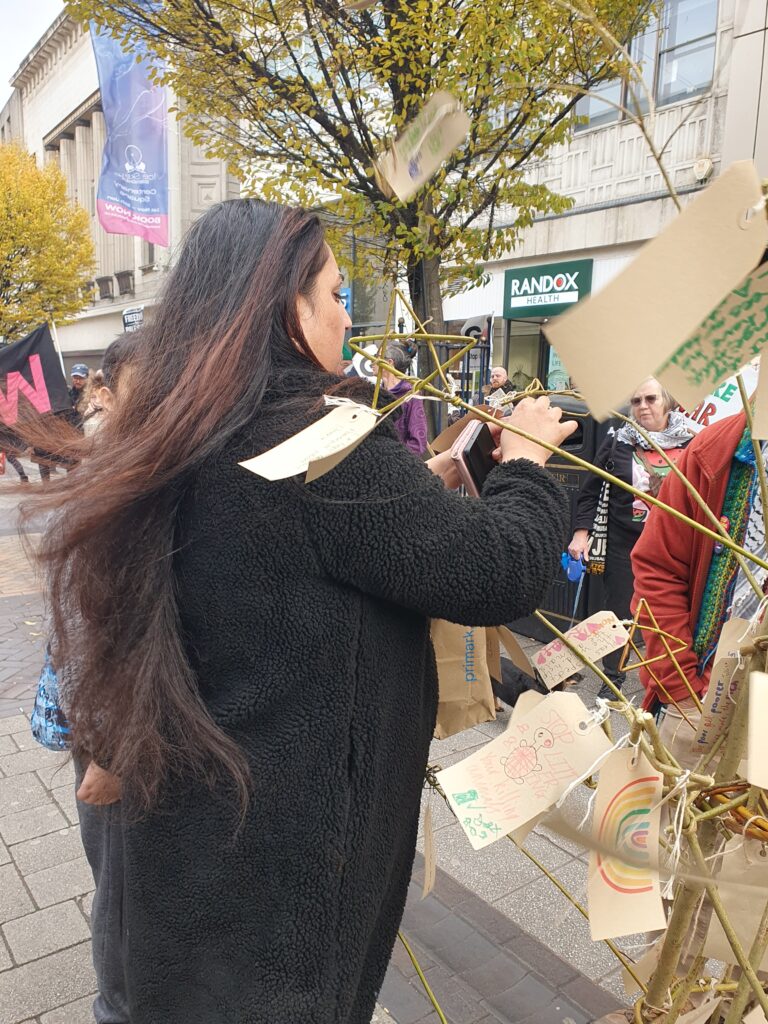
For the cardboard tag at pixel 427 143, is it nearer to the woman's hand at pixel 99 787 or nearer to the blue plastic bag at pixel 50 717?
the woman's hand at pixel 99 787

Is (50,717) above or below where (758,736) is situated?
below

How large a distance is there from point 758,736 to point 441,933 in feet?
7.20

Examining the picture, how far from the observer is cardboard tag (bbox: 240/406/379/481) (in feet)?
2.12

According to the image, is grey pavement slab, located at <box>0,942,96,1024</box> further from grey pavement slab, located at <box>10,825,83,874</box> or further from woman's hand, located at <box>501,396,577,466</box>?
woman's hand, located at <box>501,396,577,466</box>

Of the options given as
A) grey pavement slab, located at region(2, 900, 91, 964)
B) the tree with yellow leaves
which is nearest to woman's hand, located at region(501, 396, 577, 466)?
grey pavement slab, located at region(2, 900, 91, 964)

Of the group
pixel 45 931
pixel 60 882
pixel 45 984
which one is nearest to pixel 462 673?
pixel 45 984

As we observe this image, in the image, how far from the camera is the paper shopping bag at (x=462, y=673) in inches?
52.6

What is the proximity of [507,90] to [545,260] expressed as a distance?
25.8 ft

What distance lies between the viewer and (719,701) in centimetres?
84

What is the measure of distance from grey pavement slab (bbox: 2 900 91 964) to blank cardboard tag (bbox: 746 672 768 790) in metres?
2.47

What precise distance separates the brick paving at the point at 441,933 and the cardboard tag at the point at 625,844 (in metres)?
1.13

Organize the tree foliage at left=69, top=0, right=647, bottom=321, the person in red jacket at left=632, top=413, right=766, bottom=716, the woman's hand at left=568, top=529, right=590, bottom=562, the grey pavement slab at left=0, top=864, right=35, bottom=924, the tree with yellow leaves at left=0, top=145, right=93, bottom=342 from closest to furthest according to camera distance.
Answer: the person in red jacket at left=632, top=413, right=766, bottom=716 → the grey pavement slab at left=0, top=864, right=35, bottom=924 → the tree foliage at left=69, top=0, right=647, bottom=321 → the woman's hand at left=568, top=529, right=590, bottom=562 → the tree with yellow leaves at left=0, top=145, right=93, bottom=342

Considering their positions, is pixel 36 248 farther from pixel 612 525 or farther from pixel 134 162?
pixel 612 525

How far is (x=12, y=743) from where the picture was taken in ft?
12.1
